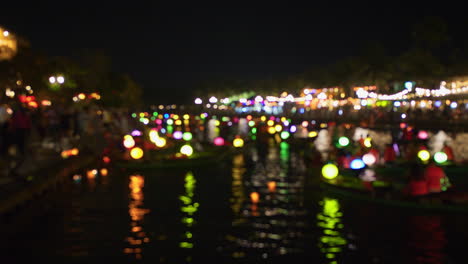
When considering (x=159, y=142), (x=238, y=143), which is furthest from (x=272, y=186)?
(x=238, y=143)

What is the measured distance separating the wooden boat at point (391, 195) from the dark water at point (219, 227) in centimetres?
31

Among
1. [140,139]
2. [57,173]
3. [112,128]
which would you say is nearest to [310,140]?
[112,128]

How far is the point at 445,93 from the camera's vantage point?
249 feet

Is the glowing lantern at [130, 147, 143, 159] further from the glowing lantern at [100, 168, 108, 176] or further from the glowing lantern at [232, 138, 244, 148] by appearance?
the glowing lantern at [232, 138, 244, 148]

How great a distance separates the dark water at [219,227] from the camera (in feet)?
46.6

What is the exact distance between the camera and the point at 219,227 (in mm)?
16891

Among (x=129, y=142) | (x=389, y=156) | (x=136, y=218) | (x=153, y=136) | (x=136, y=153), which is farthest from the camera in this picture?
(x=153, y=136)

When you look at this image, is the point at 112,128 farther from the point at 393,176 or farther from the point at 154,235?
the point at 154,235

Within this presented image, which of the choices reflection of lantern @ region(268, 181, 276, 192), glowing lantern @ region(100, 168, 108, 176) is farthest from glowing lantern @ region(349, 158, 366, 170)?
glowing lantern @ region(100, 168, 108, 176)

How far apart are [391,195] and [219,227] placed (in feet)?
18.1

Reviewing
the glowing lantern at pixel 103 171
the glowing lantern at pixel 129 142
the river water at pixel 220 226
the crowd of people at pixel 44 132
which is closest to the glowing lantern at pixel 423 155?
the river water at pixel 220 226

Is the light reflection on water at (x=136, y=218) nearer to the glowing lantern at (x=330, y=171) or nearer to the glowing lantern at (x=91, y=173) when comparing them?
the glowing lantern at (x=91, y=173)

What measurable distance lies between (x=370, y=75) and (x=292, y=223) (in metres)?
103

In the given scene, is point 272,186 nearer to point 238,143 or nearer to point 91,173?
point 91,173
